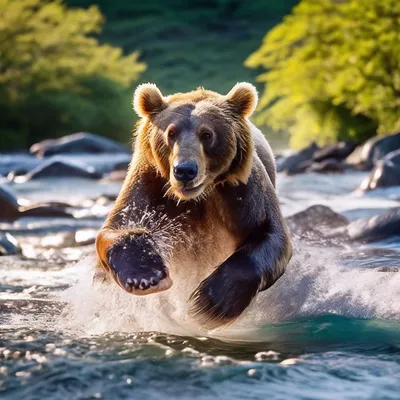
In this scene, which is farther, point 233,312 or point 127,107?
point 127,107

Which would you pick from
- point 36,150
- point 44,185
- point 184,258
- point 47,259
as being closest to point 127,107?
point 36,150

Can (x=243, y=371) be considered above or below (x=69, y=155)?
above

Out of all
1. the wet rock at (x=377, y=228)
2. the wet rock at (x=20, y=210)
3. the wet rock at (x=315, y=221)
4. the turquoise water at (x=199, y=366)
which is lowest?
the wet rock at (x=20, y=210)

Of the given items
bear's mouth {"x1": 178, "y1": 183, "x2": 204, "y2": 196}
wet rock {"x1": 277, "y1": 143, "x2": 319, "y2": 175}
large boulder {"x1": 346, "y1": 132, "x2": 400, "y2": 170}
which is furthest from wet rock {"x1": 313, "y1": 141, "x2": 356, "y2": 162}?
bear's mouth {"x1": 178, "y1": 183, "x2": 204, "y2": 196}

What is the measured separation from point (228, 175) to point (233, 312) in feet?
2.39

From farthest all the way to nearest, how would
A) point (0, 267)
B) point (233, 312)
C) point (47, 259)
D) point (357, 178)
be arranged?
1. point (357, 178)
2. point (47, 259)
3. point (0, 267)
4. point (233, 312)

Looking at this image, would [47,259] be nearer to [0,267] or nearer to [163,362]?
[0,267]

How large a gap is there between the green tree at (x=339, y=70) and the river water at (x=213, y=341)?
17.5m

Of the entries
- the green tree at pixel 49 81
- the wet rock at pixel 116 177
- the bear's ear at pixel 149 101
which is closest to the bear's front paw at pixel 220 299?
the bear's ear at pixel 149 101

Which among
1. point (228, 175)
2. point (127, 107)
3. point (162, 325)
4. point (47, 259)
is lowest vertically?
point (127, 107)

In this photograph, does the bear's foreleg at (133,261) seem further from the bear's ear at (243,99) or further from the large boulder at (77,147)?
the large boulder at (77,147)

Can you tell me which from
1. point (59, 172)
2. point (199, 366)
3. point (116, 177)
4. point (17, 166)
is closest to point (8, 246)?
point (199, 366)

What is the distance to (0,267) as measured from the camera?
6.82 meters

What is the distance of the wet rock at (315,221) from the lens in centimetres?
843
